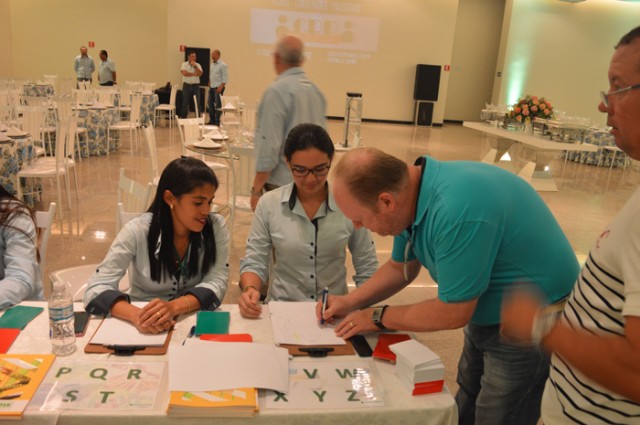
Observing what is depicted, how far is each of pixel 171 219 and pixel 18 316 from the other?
0.62 metres

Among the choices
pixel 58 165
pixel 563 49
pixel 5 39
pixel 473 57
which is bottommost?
pixel 58 165

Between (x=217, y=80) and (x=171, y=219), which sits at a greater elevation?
(x=217, y=80)

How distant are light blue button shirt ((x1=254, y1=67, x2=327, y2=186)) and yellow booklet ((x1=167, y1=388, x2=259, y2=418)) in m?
2.07

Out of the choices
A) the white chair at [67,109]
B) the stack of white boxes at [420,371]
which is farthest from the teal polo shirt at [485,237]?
the white chair at [67,109]

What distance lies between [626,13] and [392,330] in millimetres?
17593

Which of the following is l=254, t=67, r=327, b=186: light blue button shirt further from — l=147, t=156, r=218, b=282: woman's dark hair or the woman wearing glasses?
l=147, t=156, r=218, b=282: woman's dark hair

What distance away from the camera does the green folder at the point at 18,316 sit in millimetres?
1562

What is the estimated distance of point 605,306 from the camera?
3.21 feet

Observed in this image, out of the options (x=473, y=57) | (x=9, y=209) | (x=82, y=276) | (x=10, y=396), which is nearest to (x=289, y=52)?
(x=82, y=276)

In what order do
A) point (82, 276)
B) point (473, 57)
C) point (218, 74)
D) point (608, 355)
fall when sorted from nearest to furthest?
point (608, 355) → point (82, 276) → point (218, 74) → point (473, 57)

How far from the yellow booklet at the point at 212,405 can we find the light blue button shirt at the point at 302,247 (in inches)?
35.2

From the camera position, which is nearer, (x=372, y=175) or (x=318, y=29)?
(x=372, y=175)

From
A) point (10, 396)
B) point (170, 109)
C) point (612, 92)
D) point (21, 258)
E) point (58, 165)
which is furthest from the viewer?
point (170, 109)

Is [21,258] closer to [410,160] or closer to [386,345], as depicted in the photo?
[386,345]
